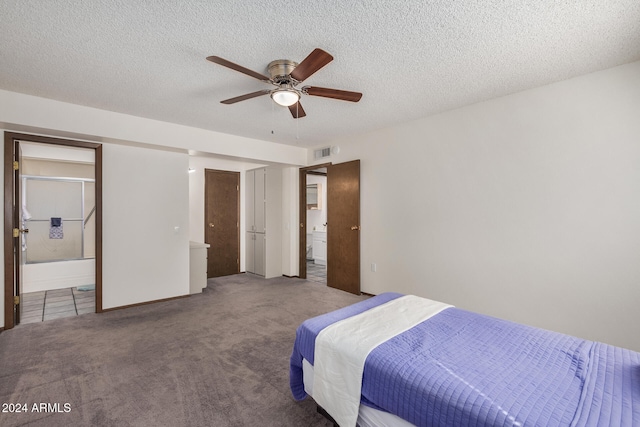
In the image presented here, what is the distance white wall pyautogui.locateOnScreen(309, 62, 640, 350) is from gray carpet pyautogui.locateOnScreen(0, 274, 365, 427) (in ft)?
5.77

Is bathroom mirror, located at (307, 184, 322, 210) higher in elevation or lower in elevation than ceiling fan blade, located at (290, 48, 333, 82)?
lower

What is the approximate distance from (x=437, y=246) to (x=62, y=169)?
6.75 metres

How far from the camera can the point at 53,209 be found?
18.0 feet

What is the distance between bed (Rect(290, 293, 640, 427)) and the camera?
44.6 inches

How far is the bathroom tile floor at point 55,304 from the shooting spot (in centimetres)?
368

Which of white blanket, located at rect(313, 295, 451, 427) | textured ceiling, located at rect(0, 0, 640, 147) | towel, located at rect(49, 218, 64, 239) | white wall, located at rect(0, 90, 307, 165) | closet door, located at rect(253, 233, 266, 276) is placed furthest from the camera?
closet door, located at rect(253, 233, 266, 276)

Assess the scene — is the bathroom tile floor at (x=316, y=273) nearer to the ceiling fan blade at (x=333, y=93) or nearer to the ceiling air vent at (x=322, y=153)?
the ceiling air vent at (x=322, y=153)

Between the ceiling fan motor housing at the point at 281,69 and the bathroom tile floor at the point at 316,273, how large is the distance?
3914 millimetres

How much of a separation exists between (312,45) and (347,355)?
2.12m

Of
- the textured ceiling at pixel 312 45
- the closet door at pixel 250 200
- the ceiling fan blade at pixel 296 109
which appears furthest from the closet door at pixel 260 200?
the ceiling fan blade at pixel 296 109

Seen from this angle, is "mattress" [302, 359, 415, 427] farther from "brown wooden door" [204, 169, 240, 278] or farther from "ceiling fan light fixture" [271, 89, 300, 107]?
"brown wooden door" [204, 169, 240, 278]

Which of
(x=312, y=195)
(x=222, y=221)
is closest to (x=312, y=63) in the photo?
(x=222, y=221)

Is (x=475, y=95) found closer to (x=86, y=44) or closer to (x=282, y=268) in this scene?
(x=86, y=44)

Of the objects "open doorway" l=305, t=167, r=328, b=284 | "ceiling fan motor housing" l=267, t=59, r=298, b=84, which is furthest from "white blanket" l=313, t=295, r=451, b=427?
"open doorway" l=305, t=167, r=328, b=284
